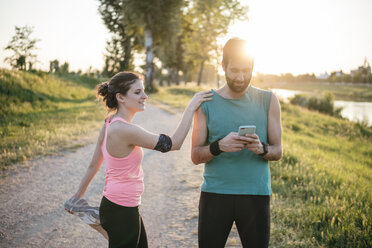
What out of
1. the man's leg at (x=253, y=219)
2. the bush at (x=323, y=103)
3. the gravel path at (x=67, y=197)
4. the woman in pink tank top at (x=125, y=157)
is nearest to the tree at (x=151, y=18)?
the bush at (x=323, y=103)

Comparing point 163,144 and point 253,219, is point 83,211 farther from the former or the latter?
point 253,219

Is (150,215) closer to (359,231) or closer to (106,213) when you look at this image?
(106,213)

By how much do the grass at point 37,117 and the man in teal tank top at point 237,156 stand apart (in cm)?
573

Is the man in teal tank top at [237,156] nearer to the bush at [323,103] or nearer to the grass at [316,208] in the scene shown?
the grass at [316,208]

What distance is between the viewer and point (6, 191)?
505cm

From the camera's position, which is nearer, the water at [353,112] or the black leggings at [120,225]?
the black leggings at [120,225]

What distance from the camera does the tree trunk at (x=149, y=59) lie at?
26797mm

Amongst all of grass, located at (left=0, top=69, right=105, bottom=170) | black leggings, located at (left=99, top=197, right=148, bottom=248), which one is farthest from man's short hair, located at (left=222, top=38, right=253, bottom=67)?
grass, located at (left=0, top=69, right=105, bottom=170)

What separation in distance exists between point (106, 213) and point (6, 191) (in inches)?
152

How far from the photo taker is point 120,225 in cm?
225

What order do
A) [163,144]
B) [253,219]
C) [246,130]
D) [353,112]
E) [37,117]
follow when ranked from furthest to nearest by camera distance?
[353,112] < [37,117] < [163,144] < [253,219] < [246,130]

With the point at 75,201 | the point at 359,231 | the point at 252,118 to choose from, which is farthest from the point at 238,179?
the point at 359,231

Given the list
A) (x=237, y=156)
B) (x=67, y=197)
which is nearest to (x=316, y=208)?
(x=237, y=156)

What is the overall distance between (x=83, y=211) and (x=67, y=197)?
9.58 ft
